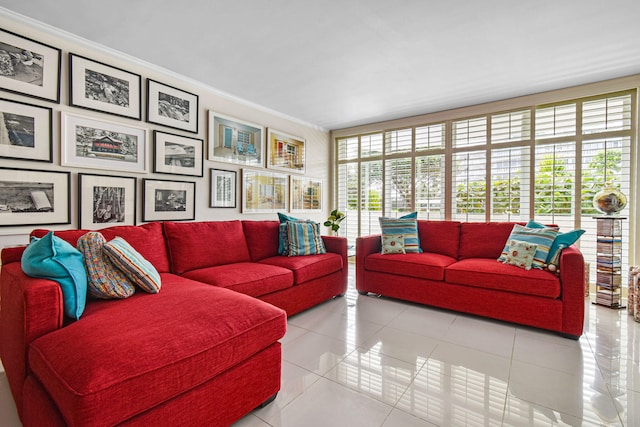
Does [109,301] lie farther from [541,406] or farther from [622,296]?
[622,296]

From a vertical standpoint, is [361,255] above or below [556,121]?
below

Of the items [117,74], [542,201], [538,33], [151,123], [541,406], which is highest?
[538,33]

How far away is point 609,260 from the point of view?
10.1ft

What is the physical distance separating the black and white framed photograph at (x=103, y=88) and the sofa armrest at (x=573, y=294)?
4046mm

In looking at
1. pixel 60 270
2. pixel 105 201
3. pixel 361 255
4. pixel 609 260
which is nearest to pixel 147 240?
pixel 105 201

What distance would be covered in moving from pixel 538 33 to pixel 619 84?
68.8 inches

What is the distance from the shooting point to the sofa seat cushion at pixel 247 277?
7.68 ft

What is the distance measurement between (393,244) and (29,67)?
364 centimetres

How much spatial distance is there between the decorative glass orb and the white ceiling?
1266mm

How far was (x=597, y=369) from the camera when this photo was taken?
6.34ft

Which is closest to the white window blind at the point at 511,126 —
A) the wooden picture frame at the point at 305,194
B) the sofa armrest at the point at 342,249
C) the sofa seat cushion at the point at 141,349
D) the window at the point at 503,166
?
the window at the point at 503,166

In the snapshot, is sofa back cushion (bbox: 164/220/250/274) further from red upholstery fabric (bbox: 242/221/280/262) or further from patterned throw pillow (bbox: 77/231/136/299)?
patterned throw pillow (bbox: 77/231/136/299)

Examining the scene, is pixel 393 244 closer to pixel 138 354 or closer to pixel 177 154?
pixel 177 154

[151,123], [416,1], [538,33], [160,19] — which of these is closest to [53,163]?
[151,123]
